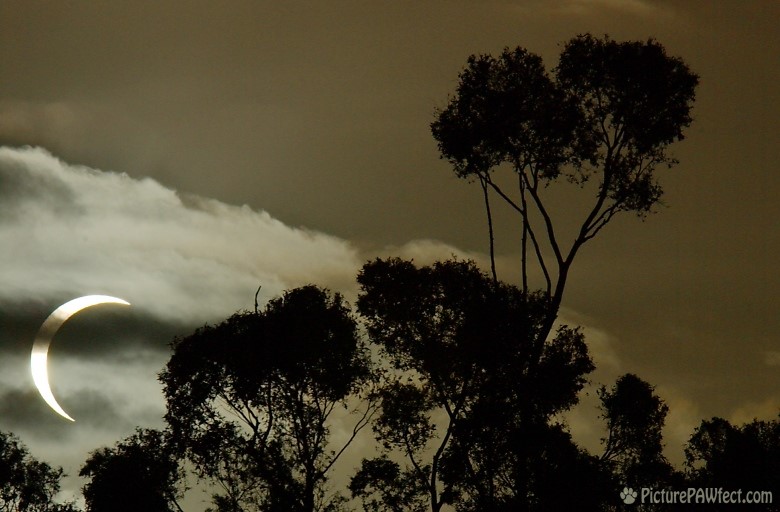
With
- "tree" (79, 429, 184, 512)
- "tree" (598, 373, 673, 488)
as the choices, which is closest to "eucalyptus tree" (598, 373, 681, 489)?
"tree" (598, 373, 673, 488)

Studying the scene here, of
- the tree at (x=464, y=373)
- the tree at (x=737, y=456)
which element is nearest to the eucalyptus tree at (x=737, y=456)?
the tree at (x=737, y=456)

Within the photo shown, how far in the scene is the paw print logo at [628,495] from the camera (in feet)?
157

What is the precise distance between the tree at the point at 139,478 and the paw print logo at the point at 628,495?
27.9 m

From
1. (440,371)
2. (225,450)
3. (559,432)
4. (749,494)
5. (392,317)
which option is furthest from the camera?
(749,494)

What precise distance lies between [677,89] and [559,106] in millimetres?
6389

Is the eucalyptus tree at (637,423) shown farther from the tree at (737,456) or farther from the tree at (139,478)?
the tree at (139,478)

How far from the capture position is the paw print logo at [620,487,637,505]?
4797 centimetres

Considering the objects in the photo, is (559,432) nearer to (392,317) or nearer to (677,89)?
(392,317)

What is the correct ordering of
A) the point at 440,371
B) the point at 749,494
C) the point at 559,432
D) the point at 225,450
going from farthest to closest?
the point at 749,494 < the point at 225,450 < the point at 440,371 < the point at 559,432

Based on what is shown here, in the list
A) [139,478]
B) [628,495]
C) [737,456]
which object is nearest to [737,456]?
[737,456]

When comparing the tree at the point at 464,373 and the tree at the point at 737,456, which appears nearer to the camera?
the tree at the point at 464,373

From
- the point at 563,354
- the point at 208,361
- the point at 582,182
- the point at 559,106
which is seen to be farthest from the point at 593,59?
the point at 208,361

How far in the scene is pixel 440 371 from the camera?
1882 inches

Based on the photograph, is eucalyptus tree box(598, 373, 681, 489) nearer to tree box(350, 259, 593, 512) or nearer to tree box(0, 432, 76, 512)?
tree box(350, 259, 593, 512)
